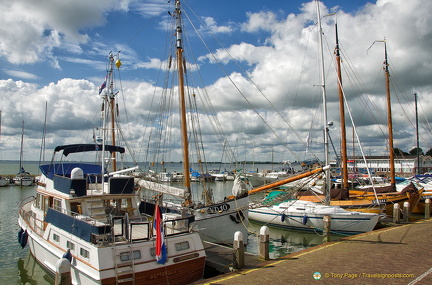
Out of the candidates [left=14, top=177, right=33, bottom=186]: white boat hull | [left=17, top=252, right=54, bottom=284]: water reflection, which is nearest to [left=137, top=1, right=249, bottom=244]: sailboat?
[left=17, top=252, right=54, bottom=284]: water reflection

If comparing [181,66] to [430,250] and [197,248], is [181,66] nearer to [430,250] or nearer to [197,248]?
[197,248]

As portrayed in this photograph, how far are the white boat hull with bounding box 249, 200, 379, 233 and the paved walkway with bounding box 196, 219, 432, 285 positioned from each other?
4.73 metres

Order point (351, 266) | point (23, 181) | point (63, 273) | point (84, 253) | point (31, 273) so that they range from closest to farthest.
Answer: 1. point (63, 273)
2. point (84, 253)
3. point (351, 266)
4. point (31, 273)
5. point (23, 181)

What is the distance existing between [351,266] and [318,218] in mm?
10385

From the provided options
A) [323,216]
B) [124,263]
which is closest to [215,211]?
[124,263]

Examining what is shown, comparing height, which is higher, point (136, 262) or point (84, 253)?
point (84, 253)

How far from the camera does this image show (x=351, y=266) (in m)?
11.0

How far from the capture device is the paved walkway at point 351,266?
973cm

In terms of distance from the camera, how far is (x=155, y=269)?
10.5 meters

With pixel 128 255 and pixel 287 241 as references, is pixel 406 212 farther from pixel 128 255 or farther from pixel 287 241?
pixel 128 255

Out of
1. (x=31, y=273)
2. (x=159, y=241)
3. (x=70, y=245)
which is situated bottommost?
(x=31, y=273)

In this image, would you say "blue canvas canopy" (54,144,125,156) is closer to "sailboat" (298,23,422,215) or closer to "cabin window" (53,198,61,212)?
"cabin window" (53,198,61,212)

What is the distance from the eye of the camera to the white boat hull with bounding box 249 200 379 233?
19688mm

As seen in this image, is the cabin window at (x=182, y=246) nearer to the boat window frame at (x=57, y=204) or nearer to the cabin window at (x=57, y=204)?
the boat window frame at (x=57, y=204)
